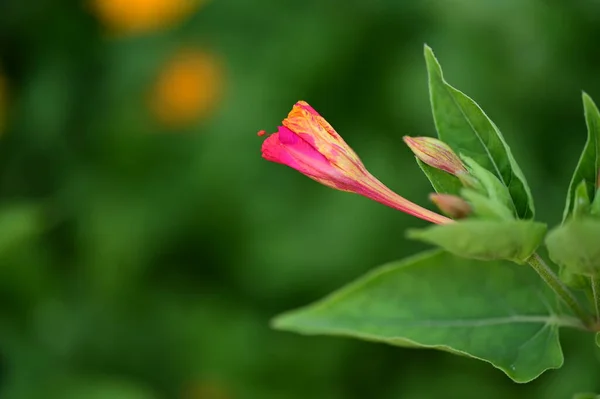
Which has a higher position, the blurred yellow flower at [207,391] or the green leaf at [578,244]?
the green leaf at [578,244]

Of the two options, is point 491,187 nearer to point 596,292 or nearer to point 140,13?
point 596,292

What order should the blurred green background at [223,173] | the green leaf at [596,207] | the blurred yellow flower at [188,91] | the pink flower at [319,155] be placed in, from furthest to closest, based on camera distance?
1. the blurred yellow flower at [188,91]
2. the blurred green background at [223,173]
3. the pink flower at [319,155]
4. the green leaf at [596,207]

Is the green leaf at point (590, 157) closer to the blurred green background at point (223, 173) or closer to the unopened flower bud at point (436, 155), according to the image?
the unopened flower bud at point (436, 155)

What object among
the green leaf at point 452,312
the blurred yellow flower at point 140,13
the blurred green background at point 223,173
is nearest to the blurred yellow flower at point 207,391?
the blurred green background at point 223,173

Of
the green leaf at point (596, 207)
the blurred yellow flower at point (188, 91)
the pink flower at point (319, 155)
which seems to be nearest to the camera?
the green leaf at point (596, 207)

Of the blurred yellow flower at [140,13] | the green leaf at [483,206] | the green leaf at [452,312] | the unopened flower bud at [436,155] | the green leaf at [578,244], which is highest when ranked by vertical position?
the blurred yellow flower at [140,13]

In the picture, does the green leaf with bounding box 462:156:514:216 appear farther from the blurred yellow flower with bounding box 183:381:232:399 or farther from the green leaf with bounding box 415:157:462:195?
the blurred yellow flower with bounding box 183:381:232:399
